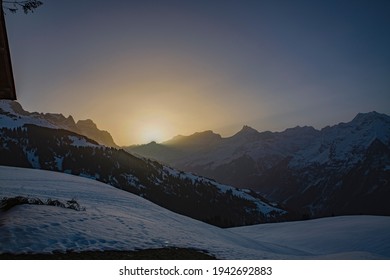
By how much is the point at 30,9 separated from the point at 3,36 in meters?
1.99

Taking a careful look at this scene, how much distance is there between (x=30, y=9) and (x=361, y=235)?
97.3 ft

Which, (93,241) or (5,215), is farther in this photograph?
(5,215)

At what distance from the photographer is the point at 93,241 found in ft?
39.7

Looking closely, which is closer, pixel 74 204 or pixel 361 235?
pixel 74 204

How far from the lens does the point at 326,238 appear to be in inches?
1270

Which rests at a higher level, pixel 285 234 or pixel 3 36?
pixel 3 36

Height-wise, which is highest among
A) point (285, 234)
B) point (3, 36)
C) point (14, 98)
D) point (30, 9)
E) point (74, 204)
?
point (30, 9)
